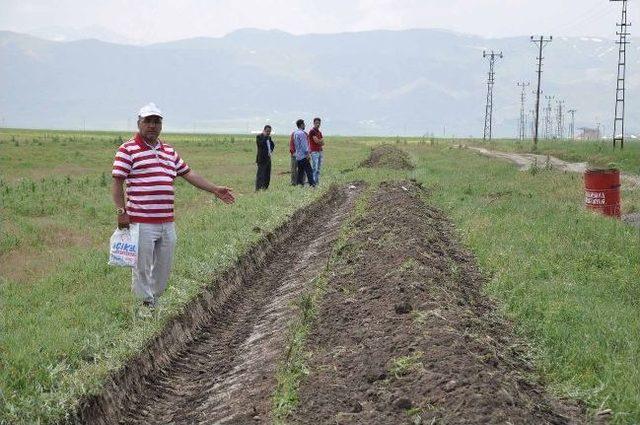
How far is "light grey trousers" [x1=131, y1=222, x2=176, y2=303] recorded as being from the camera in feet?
26.8

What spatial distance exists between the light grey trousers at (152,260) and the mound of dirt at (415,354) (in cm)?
168

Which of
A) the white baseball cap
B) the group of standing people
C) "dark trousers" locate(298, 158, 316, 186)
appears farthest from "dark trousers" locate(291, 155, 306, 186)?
the white baseball cap

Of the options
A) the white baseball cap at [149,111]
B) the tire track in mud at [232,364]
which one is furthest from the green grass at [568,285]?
the white baseball cap at [149,111]

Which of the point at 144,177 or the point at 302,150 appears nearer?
the point at 144,177

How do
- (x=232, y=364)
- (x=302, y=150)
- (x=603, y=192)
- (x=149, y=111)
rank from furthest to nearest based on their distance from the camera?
(x=302, y=150) → (x=603, y=192) → (x=149, y=111) → (x=232, y=364)

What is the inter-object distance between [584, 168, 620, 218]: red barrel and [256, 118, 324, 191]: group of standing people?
703 cm

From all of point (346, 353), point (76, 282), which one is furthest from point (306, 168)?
point (346, 353)

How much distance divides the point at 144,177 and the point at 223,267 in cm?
269

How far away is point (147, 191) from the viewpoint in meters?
8.12

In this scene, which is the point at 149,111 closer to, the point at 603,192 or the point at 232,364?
the point at 232,364

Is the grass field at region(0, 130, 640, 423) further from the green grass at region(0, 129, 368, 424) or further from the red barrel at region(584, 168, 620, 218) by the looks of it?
the red barrel at region(584, 168, 620, 218)

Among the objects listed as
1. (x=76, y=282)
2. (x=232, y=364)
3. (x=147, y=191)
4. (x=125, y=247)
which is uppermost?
(x=147, y=191)

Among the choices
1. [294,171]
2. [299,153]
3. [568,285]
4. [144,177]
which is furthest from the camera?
[294,171]

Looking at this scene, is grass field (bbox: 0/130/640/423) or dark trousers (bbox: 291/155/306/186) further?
dark trousers (bbox: 291/155/306/186)
